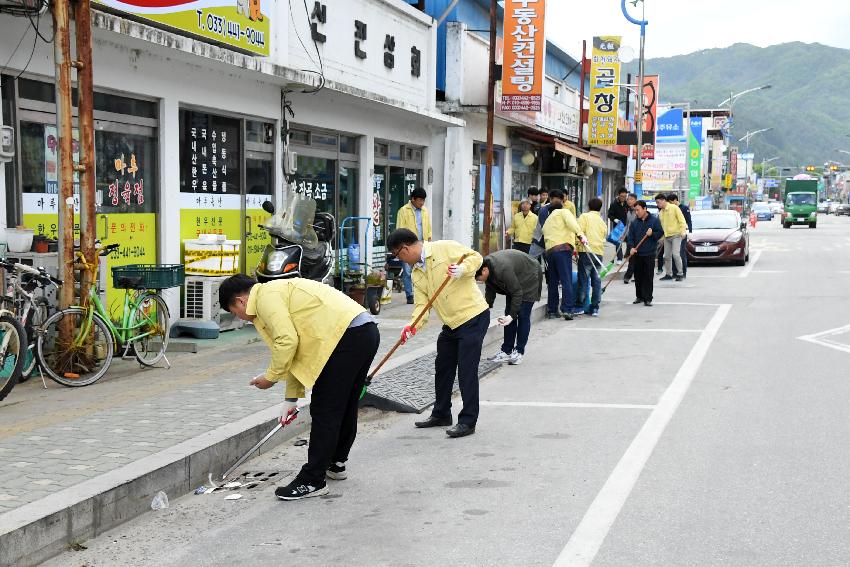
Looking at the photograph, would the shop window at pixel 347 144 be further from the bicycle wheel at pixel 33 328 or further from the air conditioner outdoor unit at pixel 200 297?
the bicycle wheel at pixel 33 328

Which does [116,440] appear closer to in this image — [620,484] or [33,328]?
[33,328]

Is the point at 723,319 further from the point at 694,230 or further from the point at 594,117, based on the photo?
the point at 594,117

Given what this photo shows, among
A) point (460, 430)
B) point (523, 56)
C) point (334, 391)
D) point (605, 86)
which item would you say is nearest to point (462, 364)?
point (460, 430)

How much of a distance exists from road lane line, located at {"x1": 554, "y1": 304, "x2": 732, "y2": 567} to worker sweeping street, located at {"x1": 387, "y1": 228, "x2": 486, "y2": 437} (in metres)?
1.27

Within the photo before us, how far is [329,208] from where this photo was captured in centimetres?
1566

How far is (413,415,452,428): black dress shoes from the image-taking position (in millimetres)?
7559

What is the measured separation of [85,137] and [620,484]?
5559 millimetres

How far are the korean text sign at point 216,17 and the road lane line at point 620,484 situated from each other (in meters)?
6.14

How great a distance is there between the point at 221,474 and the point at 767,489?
131 inches

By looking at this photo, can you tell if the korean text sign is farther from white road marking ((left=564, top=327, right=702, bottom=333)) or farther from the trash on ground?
white road marking ((left=564, top=327, right=702, bottom=333))

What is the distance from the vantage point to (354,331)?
5.58m

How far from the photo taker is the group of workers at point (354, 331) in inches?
210

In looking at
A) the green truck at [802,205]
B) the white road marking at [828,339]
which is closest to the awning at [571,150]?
the white road marking at [828,339]

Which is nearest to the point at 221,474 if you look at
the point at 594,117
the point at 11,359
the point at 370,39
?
the point at 11,359
